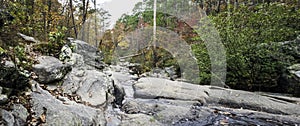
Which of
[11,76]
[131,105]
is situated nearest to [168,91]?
[131,105]

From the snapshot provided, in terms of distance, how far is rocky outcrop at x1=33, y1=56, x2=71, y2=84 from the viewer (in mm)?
4234

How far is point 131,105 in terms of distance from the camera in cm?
550

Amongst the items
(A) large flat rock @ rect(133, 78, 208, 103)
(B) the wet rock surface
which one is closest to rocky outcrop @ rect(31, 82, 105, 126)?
(B) the wet rock surface

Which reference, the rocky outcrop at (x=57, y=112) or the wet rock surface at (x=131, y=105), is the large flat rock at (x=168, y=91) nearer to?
the wet rock surface at (x=131, y=105)

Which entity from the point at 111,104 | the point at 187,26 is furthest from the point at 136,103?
the point at 187,26

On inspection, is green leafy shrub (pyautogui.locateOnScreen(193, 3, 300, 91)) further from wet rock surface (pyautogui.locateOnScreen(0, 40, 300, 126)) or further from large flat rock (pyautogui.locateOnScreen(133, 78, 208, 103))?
large flat rock (pyautogui.locateOnScreen(133, 78, 208, 103))

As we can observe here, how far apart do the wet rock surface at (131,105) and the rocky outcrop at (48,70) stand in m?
0.13

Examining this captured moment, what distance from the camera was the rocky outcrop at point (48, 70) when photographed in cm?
423

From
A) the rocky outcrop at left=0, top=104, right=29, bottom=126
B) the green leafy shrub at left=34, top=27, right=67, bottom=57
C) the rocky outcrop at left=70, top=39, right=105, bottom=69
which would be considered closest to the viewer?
the rocky outcrop at left=0, top=104, right=29, bottom=126

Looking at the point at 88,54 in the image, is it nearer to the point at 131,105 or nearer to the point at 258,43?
the point at 131,105

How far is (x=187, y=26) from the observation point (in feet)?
51.0

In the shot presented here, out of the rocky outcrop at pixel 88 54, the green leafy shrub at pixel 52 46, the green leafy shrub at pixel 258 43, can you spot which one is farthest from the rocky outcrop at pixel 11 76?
the green leafy shrub at pixel 258 43

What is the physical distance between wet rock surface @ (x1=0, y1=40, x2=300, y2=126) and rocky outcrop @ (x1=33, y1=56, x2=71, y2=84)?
131mm

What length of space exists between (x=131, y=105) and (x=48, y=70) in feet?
6.90
